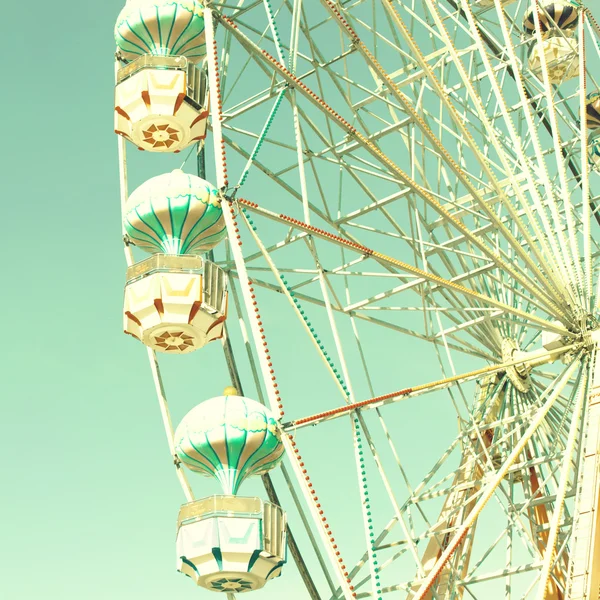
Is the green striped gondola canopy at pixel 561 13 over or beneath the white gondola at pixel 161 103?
over

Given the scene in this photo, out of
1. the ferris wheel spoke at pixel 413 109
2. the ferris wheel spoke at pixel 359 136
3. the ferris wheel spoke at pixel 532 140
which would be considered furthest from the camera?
the ferris wheel spoke at pixel 532 140

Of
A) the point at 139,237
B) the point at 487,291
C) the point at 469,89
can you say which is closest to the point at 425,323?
the point at 487,291

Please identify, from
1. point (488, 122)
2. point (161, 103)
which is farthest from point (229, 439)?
point (488, 122)

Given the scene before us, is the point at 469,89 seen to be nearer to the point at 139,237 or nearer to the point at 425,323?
the point at 425,323

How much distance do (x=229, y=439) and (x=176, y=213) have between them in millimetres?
2609

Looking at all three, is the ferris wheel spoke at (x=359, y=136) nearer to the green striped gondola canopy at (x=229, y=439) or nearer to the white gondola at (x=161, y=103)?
the white gondola at (x=161, y=103)

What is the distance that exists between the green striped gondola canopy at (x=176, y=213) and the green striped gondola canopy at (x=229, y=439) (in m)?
2.02

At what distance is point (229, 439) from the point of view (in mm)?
9773

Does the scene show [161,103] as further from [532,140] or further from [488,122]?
[532,140]

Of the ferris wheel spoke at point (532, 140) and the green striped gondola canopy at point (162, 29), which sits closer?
the green striped gondola canopy at point (162, 29)

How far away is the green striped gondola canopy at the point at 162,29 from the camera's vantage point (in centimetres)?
1232

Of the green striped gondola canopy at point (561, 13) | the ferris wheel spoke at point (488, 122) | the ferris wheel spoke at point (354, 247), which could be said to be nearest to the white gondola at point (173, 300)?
the ferris wheel spoke at point (354, 247)

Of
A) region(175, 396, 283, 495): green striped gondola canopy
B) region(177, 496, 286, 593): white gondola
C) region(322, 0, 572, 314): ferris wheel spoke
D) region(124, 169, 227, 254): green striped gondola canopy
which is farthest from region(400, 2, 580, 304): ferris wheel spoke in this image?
region(177, 496, 286, 593): white gondola

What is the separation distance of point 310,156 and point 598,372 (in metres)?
4.29
